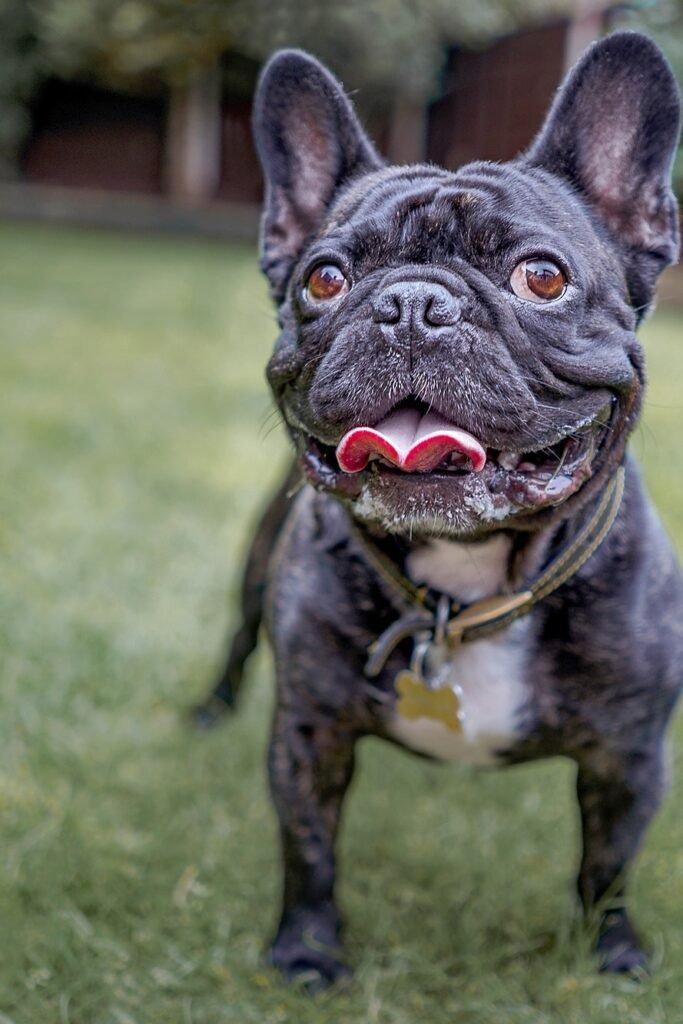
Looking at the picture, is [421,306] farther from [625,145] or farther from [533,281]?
[625,145]

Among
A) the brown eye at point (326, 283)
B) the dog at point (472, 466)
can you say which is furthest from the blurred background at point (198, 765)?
the brown eye at point (326, 283)

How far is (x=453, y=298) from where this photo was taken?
6.52 feet

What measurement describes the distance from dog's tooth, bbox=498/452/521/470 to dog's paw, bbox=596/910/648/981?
119cm

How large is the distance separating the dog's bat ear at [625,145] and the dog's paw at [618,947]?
140 centimetres

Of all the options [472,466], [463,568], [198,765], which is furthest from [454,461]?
[198,765]

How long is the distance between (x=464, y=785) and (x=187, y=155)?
1589 centimetres

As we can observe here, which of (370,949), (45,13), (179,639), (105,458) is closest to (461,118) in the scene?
(45,13)

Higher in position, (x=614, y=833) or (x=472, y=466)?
(x=472, y=466)

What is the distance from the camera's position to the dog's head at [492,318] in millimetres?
2014

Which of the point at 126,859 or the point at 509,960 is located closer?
the point at 509,960

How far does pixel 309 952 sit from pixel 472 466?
128 cm

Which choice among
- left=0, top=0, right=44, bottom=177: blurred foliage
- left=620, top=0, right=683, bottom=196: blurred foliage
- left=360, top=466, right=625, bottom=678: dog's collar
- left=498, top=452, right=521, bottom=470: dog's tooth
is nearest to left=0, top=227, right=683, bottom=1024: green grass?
left=360, top=466, right=625, bottom=678: dog's collar

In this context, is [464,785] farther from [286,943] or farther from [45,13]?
[45,13]

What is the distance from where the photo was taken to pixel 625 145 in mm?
2406
